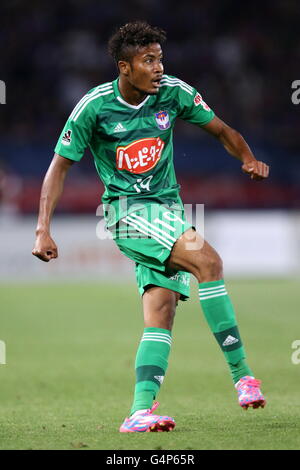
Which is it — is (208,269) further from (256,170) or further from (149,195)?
(256,170)

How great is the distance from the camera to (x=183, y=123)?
22.5 meters

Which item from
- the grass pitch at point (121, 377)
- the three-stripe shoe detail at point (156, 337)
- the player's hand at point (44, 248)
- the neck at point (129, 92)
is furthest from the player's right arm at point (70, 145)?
the grass pitch at point (121, 377)

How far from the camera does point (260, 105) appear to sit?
23.3 m

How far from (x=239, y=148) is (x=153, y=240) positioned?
82cm

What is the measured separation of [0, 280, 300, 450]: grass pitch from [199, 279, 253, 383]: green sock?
0.32 m

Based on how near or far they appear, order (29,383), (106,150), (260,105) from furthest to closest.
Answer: (260,105), (29,383), (106,150)

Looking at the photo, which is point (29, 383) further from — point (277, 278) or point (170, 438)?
point (277, 278)

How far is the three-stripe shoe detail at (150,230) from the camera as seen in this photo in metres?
4.73

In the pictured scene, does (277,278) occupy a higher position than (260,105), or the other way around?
(260,105)

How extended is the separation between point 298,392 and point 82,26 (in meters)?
19.8

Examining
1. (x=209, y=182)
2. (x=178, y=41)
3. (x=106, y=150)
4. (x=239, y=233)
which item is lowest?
(x=106, y=150)

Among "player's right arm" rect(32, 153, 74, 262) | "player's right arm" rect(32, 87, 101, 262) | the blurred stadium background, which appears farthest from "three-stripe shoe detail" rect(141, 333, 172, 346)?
the blurred stadium background

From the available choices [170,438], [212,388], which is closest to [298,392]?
[212,388]

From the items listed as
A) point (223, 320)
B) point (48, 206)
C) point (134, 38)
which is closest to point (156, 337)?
point (223, 320)
